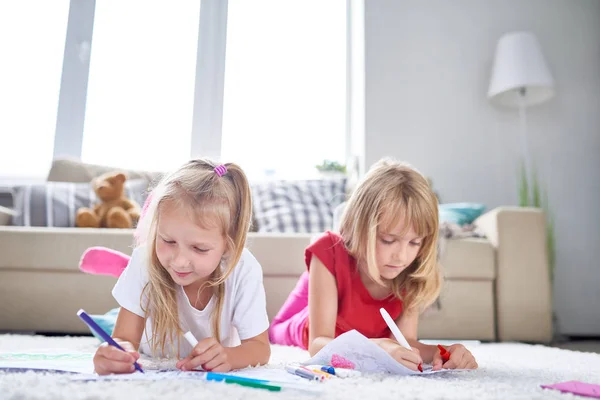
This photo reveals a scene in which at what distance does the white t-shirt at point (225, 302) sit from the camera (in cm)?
92

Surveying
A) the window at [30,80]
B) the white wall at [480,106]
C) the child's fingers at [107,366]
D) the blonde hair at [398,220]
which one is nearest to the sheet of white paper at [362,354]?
the blonde hair at [398,220]

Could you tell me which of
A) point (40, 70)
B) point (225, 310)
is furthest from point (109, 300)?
point (40, 70)

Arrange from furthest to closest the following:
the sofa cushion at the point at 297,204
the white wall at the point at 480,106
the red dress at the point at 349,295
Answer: the white wall at the point at 480,106
the sofa cushion at the point at 297,204
the red dress at the point at 349,295

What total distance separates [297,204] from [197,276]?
4.88ft

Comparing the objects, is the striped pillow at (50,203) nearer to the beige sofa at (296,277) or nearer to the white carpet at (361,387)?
the beige sofa at (296,277)

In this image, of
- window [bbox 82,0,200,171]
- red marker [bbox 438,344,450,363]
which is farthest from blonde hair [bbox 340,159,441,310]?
window [bbox 82,0,200,171]

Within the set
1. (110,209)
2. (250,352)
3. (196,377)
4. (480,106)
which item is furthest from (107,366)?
(480,106)

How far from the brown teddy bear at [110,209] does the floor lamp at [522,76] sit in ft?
6.21

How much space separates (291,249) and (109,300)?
61 centimetres

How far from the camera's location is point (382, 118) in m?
2.86

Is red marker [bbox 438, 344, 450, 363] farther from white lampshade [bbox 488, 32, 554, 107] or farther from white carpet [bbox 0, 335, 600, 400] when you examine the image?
white lampshade [bbox 488, 32, 554, 107]

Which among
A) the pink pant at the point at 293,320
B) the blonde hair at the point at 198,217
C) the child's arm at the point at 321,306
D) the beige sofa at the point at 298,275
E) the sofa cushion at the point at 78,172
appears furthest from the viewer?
the sofa cushion at the point at 78,172

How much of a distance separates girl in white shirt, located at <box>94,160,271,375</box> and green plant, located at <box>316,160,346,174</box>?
1932 millimetres

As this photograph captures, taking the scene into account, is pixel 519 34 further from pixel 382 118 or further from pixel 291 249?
pixel 291 249
